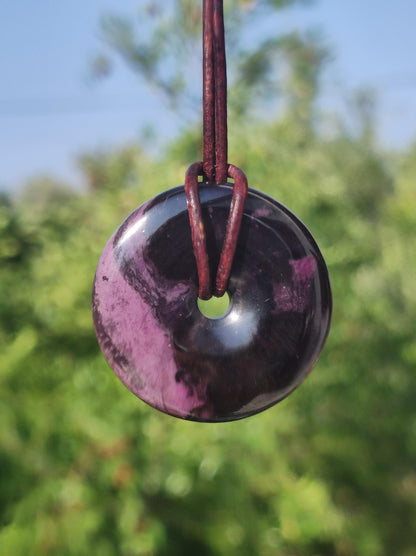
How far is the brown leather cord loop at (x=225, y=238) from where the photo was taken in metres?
0.69

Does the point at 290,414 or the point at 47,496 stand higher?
the point at 290,414

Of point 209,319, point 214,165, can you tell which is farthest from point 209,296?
point 214,165

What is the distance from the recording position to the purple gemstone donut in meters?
0.71

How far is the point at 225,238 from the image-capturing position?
701mm

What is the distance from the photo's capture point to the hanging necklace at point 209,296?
2.34 ft

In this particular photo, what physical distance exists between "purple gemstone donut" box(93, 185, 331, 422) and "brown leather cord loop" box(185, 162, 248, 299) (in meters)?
0.01

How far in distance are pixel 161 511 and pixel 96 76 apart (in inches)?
227

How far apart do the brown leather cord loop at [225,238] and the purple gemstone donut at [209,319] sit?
1 centimetres

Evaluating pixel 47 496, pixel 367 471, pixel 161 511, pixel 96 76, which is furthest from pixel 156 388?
pixel 96 76

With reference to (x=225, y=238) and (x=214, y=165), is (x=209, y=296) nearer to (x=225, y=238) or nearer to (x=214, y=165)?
(x=225, y=238)

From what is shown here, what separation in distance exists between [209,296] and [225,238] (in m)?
0.07

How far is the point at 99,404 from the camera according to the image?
2.57 metres

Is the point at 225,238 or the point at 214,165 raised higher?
the point at 214,165

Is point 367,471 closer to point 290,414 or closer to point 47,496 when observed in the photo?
point 290,414
